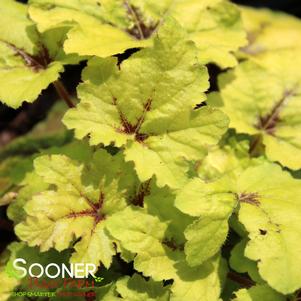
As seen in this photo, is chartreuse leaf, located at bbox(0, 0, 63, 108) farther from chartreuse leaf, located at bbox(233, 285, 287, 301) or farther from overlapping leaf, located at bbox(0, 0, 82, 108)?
chartreuse leaf, located at bbox(233, 285, 287, 301)

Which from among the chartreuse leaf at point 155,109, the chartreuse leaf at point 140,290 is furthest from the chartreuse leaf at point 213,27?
the chartreuse leaf at point 140,290

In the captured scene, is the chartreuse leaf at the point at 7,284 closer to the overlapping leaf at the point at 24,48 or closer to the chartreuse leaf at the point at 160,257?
the chartreuse leaf at the point at 160,257

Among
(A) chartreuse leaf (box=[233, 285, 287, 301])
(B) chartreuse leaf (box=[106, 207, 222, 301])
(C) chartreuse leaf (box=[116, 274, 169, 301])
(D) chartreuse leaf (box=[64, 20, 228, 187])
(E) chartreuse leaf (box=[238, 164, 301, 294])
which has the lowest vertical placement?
(C) chartreuse leaf (box=[116, 274, 169, 301])

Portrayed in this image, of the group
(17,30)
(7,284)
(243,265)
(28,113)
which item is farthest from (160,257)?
(28,113)

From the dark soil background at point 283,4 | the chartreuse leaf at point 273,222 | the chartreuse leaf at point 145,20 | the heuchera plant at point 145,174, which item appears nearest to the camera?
the chartreuse leaf at point 273,222

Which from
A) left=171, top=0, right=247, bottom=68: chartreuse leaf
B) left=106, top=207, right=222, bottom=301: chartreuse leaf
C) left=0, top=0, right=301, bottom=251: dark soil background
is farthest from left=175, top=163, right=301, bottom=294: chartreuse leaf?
left=0, top=0, right=301, bottom=251: dark soil background

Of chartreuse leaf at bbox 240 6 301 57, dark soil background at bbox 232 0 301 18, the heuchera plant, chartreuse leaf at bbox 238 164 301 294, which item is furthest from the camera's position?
dark soil background at bbox 232 0 301 18

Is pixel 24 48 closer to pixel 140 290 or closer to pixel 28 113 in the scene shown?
pixel 140 290
